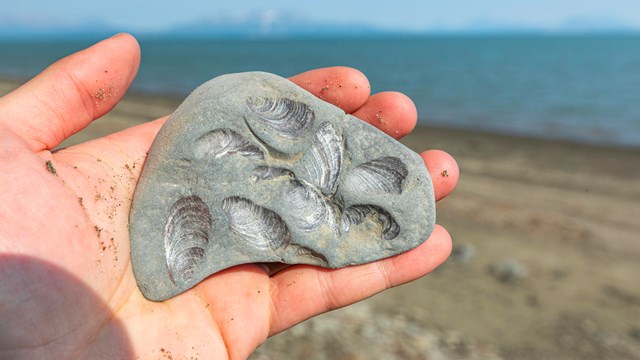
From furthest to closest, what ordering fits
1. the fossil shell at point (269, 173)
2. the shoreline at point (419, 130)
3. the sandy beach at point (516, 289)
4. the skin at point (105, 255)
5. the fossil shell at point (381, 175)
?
the shoreline at point (419, 130) < the sandy beach at point (516, 289) < the fossil shell at point (381, 175) < the fossil shell at point (269, 173) < the skin at point (105, 255)

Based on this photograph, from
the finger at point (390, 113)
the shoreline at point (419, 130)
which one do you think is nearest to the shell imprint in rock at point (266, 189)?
the finger at point (390, 113)

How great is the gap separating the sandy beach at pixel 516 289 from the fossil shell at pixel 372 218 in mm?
1245

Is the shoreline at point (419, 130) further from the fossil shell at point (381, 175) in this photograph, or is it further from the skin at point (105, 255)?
the fossil shell at point (381, 175)

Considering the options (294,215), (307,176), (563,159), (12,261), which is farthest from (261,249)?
(563,159)

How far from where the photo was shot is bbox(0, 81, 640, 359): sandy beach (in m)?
4.23

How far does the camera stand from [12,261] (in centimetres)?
232

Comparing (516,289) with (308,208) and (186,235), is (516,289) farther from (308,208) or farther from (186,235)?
(186,235)

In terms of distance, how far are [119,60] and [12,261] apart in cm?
137

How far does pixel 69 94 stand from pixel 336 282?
73.7 inches

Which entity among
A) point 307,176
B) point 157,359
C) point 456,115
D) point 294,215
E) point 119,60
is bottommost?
point 456,115

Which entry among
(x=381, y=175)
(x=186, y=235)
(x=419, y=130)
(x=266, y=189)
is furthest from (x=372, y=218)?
(x=419, y=130)

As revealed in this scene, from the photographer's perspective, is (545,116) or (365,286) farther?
(545,116)

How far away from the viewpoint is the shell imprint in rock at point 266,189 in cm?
299

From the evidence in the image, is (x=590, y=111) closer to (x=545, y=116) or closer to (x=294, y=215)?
(x=545, y=116)
